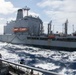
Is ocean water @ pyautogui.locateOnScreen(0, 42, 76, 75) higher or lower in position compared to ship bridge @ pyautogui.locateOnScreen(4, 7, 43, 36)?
lower

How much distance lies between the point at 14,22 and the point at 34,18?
30.8ft

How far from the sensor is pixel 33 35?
235ft

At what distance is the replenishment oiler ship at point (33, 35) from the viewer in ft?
192

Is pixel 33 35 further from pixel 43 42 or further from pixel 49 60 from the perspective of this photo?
pixel 49 60

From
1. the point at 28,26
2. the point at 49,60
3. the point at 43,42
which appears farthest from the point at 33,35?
the point at 49,60

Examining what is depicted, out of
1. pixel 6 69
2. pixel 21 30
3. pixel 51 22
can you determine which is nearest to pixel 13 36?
pixel 21 30

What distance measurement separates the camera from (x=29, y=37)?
230 ft

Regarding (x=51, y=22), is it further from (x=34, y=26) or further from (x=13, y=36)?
(x=13, y=36)

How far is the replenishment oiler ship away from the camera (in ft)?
192

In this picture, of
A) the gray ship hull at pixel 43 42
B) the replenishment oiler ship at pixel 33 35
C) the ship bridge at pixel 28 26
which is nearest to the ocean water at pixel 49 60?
the gray ship hull at pixel 43 42

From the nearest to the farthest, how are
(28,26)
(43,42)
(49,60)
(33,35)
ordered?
(49,60) → (43,42) → (33,35) → (28,26)

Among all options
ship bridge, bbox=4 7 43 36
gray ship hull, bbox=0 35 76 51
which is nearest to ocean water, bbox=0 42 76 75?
gray ship hull, bbox=0 35 76 51

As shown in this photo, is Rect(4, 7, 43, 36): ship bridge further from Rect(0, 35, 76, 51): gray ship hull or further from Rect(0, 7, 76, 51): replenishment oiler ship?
Rect(0, 35, 76, 51): gray ship hull

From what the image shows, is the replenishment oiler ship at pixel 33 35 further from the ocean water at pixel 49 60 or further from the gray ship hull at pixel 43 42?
the ocean water at pixel 49 60
